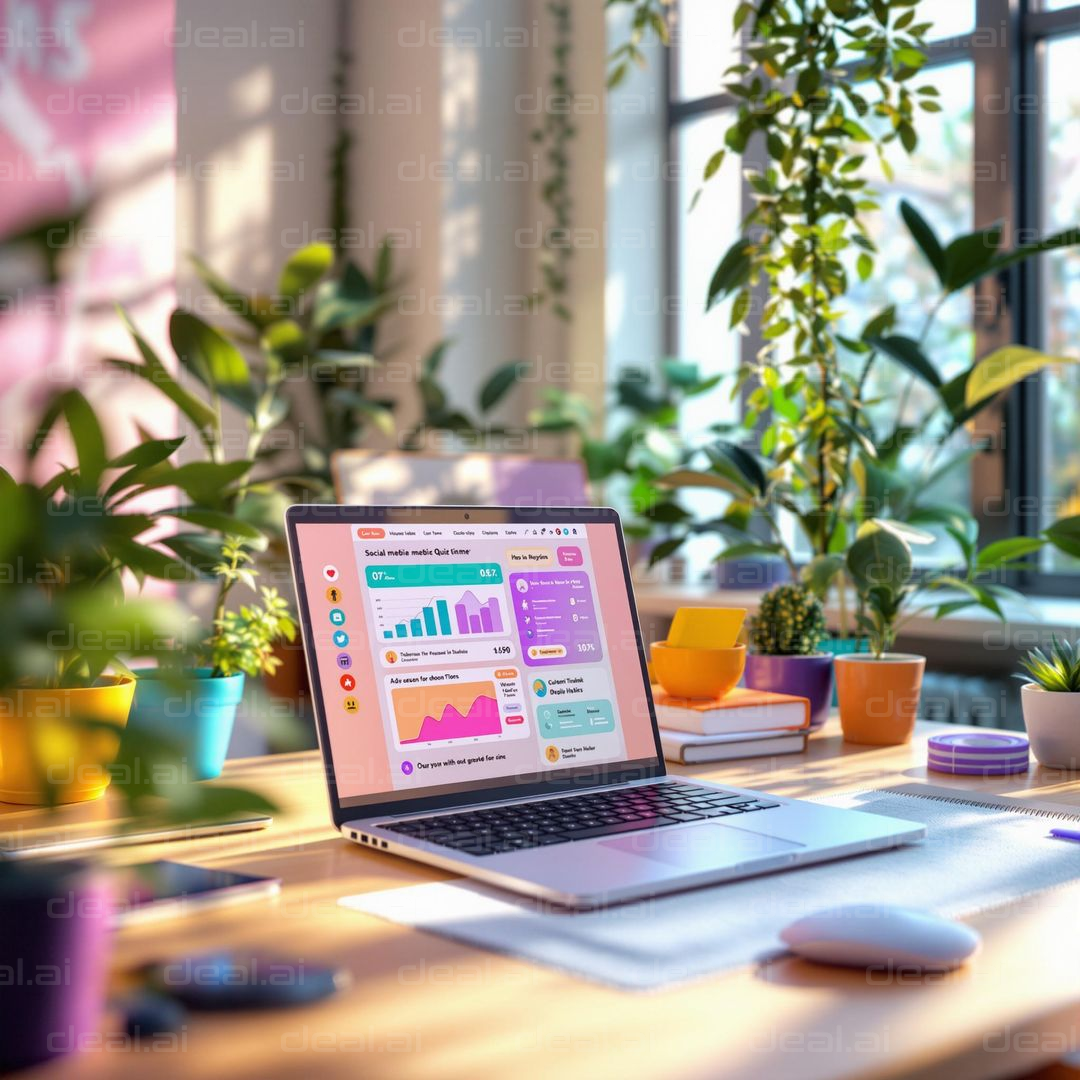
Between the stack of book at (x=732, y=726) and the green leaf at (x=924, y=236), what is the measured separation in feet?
2.73

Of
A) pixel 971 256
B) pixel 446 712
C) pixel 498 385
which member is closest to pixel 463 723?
pixel 446 712

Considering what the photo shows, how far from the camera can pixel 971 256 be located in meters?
1.90

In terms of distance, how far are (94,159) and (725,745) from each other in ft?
5.86

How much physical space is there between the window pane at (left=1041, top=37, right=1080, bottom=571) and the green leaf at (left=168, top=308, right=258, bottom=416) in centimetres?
192

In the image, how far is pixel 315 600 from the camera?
1.03 metres

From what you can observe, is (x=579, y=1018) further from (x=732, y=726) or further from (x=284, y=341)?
(x=284, y=341)

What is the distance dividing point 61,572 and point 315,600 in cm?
25

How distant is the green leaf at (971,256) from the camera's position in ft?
6.20

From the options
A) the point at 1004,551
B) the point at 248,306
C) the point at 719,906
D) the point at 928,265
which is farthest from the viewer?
the point at 928,265

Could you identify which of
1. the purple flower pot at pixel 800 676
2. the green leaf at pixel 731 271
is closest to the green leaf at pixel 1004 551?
the purple flower pot at pixel 800 676

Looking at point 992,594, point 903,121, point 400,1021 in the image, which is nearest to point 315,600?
point 400,1021

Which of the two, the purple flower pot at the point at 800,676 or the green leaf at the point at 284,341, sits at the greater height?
the green leaf at the point at 284,341

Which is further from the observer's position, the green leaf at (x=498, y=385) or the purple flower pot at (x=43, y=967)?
the green leaf at (x=498, y=385)

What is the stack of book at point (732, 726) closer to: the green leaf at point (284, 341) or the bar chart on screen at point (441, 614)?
the bar chart on screen at point (441, 614)
